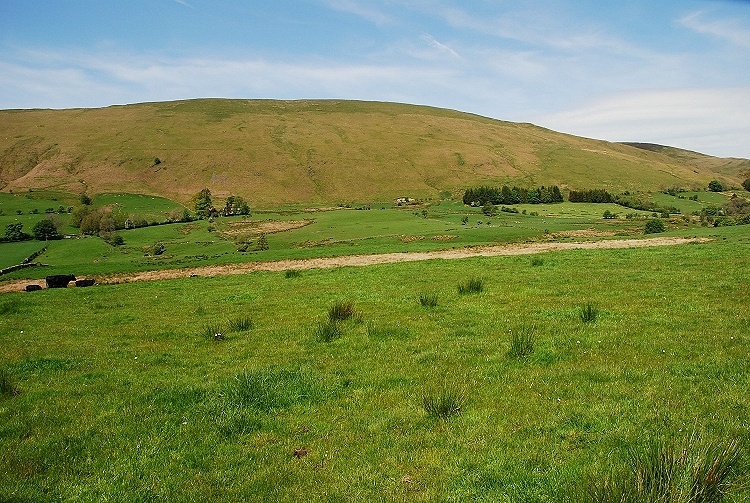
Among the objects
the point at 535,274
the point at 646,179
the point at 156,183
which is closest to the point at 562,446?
the point at 535,274

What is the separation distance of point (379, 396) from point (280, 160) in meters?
154

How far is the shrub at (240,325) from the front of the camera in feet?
53.9

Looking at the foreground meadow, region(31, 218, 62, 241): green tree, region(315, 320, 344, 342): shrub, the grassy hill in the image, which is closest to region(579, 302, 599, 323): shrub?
the foreground meadow

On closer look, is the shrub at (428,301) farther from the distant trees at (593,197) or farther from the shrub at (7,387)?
the distant trees at (593,197)

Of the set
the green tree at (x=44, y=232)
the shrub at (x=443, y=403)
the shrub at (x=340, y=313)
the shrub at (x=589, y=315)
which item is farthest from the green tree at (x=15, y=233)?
the shrub at (x=443, y=403)

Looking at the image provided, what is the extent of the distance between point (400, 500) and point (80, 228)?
90.8m

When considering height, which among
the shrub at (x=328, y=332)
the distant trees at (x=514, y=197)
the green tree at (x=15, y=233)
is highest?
the distant trees at (x=514, y=197)

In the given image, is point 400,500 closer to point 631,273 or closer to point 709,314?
point 709,314

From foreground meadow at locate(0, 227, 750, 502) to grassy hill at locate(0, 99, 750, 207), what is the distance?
371 ft

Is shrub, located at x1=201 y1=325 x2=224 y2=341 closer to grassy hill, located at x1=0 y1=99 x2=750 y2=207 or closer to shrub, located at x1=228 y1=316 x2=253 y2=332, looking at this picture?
shrub, located at x1=228 y1=316 x2=253 y2=332

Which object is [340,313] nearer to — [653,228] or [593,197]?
[653,228]

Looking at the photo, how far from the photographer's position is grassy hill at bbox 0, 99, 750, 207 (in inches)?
5413

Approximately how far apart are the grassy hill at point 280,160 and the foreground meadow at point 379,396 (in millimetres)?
113217

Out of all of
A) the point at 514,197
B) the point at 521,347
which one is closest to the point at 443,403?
the point at 521,347
